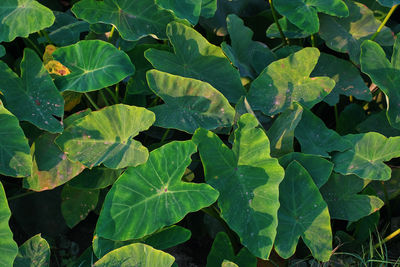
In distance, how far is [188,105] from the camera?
5.12ft

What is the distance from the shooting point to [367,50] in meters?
1.67

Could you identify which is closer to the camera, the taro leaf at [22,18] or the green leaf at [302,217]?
the green leaf at [302,217]

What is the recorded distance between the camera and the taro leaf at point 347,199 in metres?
1.55

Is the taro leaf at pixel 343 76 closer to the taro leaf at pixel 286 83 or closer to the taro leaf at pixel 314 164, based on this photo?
the taro leaf at pixel 286 83

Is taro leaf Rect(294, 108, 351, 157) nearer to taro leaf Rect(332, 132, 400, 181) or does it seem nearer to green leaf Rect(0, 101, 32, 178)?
taro leaf Rect(332, 132, 400, 181)

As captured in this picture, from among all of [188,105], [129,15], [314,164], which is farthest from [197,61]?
[314,164]

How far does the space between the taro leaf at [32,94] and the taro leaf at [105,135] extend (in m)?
0.07

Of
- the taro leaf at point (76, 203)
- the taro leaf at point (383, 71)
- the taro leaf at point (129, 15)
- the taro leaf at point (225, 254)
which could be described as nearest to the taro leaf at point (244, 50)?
the taro leaf at point (129, 15)

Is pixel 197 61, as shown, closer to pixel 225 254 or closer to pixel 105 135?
pixel 105 135

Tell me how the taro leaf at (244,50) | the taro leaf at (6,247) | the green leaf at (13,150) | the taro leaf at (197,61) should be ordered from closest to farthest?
the taro leaf at (6,247) → the green leaf at (13,150) → the taro leaf at (197,61) → the taro leaf at (244,50)

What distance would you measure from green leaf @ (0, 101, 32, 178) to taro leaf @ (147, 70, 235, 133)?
0.40m

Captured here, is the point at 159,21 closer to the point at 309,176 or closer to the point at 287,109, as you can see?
the point at 287,109

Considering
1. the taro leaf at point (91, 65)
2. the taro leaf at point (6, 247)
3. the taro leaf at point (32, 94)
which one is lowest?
the taro leaf at point (6, 247)

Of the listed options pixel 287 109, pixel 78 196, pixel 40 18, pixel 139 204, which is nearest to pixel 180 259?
pixel 78 196
